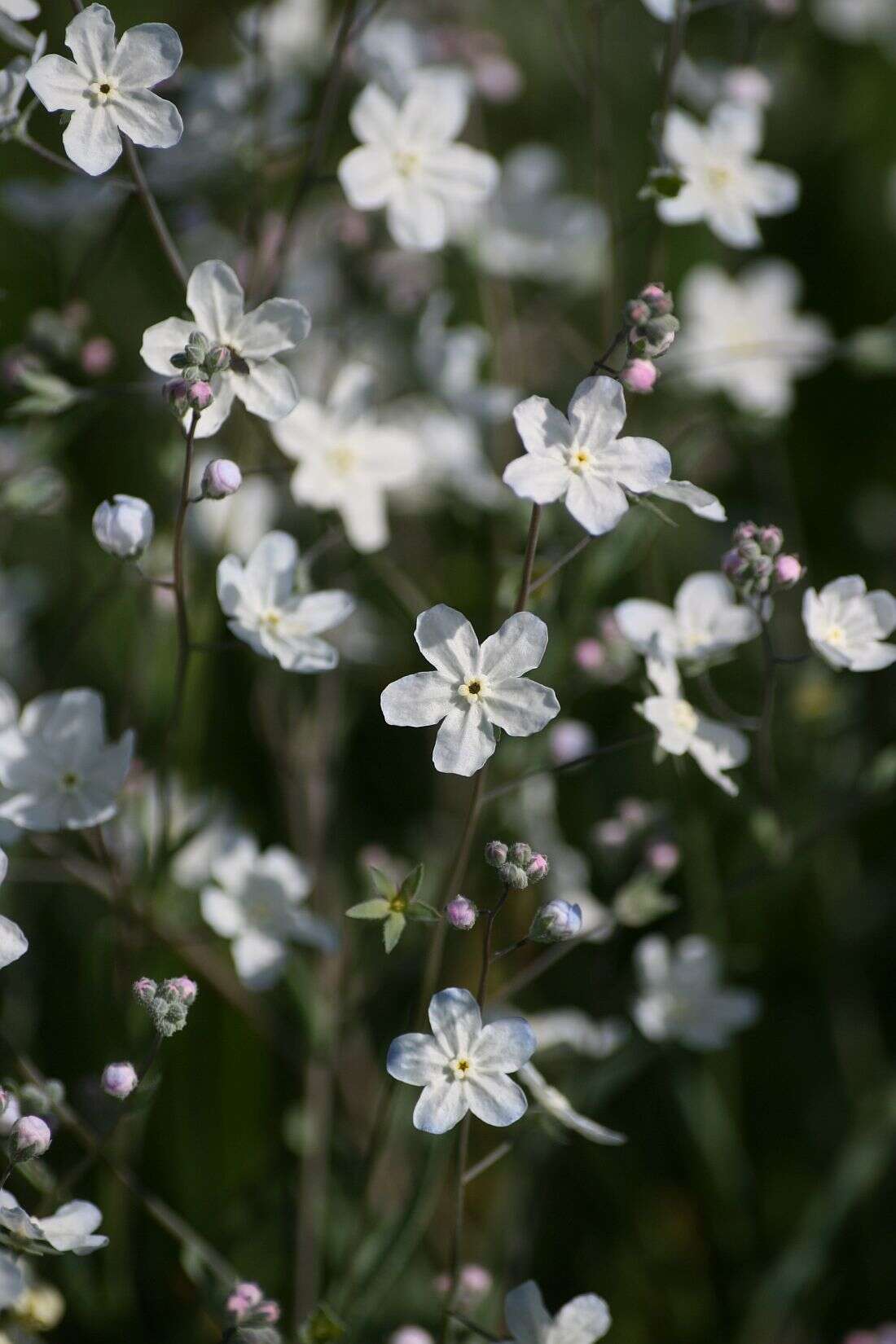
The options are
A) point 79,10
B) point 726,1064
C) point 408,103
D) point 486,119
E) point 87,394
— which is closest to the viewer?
point 79,10

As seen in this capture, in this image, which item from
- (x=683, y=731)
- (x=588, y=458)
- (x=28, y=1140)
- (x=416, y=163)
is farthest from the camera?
(x=416, y=163)

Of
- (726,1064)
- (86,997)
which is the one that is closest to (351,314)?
(86,997)

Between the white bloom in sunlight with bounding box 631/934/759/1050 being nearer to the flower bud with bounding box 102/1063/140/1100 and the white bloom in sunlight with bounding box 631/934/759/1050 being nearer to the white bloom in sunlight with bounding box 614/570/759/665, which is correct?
the white bloom in sunlight with bounding box 614/570/759/665

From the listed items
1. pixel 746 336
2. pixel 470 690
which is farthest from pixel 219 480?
pixel 746 336

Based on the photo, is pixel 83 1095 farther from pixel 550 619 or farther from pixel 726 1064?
pixel 726 1064

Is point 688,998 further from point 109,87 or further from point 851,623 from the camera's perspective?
point 109,87

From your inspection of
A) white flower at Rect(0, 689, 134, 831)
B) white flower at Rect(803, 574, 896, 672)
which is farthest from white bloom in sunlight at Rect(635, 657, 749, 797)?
white flower at Rect(0, 689, 134, 831)
